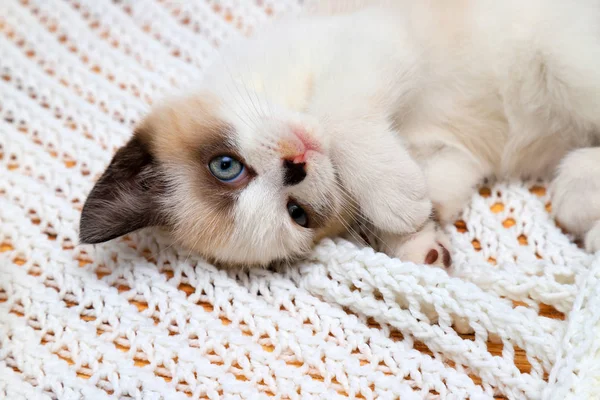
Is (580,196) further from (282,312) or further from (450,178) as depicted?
(282,312)

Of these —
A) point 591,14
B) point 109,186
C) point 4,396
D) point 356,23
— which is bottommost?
point 4,396

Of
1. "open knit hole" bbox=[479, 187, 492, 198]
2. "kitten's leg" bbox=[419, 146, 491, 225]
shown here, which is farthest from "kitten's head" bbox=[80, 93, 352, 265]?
"open knit hole" bbox=[479, 187, 492, 198]

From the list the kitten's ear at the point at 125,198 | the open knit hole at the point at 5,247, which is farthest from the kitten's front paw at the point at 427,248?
the open knit hole at the point at 5,247

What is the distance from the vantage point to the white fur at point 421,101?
115 cm

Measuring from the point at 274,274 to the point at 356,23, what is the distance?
59 cm

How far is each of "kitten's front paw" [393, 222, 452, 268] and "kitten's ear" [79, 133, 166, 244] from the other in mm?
513

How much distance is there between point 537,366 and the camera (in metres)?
0.96

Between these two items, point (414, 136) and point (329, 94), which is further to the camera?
point (414, 136)

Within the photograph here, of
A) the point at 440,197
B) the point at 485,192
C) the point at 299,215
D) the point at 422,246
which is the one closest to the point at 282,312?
the point at 299,215

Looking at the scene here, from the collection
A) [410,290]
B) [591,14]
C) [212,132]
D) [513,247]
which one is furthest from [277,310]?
[591,14]

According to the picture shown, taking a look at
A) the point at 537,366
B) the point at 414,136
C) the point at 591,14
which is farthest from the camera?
the point at 414,136

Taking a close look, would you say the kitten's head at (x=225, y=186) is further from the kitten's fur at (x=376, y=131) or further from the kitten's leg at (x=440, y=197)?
the kitten's leg at (x=440, y=197)

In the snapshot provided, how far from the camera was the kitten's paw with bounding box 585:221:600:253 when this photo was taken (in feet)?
3.55

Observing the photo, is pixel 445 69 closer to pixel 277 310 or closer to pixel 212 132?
pixel 212 132
